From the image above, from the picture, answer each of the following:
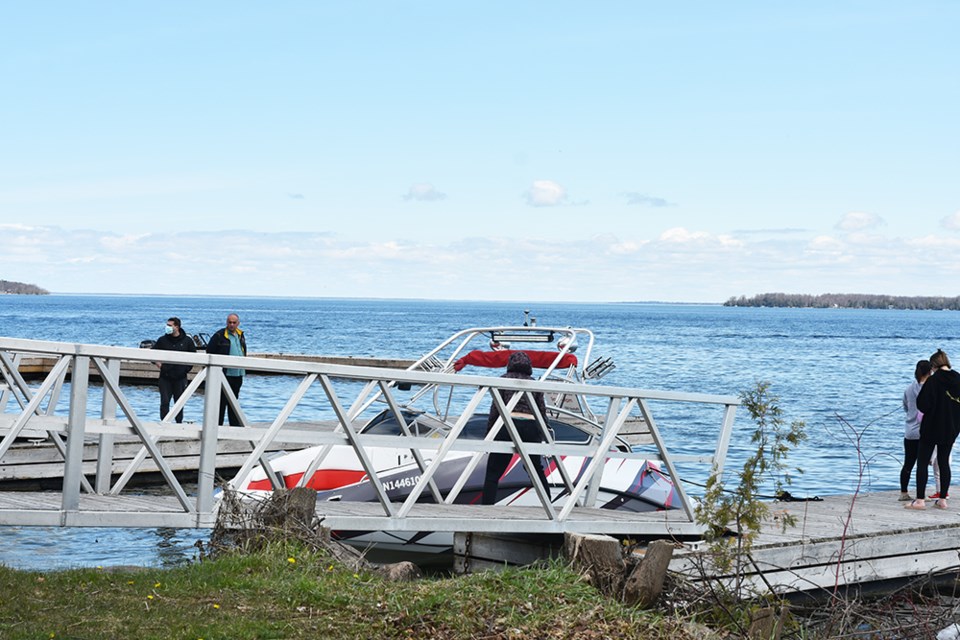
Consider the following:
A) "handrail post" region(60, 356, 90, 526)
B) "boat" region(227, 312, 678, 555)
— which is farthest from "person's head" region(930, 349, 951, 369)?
"handrail post" region(60, 356, 90, 526)

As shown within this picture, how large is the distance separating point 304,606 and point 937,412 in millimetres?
7404

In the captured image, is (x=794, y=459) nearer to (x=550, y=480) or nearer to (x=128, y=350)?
(x=550, y=480)

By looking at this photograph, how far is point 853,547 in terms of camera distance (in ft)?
30.9

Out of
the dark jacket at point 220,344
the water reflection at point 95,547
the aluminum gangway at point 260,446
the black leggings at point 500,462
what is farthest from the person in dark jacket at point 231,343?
the black leggings at point 500,462

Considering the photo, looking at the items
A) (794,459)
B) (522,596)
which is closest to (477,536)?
(522,596)

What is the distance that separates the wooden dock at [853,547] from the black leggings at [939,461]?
35 cm

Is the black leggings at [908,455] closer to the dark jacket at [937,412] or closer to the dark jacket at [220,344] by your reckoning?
the dark jacket at [937,412]

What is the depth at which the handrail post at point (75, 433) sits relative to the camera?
684 centimetres

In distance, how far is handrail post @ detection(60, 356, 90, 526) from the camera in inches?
269

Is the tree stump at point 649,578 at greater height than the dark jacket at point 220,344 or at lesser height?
lesser

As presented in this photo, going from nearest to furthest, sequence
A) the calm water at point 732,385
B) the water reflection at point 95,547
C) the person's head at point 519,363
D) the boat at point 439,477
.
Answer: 1. the person's head at point 519,363
2. the boat at point 439,477
3. the water reflection at point 95,547
4. the calm water at point 732,385

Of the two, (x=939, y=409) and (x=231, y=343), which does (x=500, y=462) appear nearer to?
(x=939, y=409)

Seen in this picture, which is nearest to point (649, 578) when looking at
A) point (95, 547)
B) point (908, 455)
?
point (908, 455)

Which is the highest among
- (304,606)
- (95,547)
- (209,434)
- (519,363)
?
(519,363)
